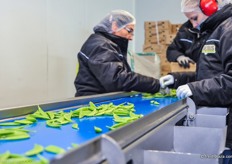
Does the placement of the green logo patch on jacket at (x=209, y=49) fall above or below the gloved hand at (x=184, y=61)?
above

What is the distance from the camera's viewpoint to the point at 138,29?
5.71 metres

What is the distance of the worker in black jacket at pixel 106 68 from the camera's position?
7.45 ft

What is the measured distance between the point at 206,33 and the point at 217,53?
29 cm

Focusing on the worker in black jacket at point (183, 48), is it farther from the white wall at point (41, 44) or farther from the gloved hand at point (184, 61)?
the white wall at point (41, 44)

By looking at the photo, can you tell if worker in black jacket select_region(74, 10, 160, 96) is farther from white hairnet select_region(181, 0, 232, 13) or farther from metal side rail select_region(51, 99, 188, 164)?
metal side rail select_region(51, 99, 188, 164)

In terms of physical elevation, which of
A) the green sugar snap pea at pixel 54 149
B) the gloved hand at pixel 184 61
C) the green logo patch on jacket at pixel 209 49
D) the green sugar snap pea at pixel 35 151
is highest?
the green logo patch on jacket at pixel 209 49

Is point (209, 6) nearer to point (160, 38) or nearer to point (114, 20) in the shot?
point (114, 20)

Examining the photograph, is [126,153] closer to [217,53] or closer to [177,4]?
[217,53]

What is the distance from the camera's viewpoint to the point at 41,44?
3.45 meters

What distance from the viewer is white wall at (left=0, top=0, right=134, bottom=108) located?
2986 millimetres

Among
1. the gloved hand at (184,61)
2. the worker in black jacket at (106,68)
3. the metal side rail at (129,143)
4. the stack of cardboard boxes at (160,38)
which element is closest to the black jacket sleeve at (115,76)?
the worker in black jacket at (106,68)

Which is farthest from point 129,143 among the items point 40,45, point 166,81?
point 40,45

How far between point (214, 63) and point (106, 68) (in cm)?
84

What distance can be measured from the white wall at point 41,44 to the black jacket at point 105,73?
0.95 feet
